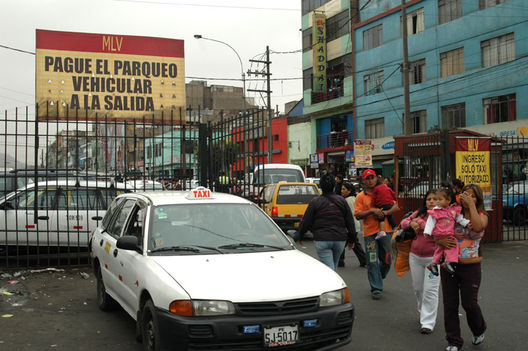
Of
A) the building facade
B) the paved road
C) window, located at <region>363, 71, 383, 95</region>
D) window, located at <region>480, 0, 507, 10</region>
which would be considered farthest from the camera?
the building facade

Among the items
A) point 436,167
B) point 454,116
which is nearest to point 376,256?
point 436,167

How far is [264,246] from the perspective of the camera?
5164 mm

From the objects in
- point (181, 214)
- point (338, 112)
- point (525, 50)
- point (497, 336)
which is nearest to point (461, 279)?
point (497, 336)

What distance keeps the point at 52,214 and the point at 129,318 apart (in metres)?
4.14

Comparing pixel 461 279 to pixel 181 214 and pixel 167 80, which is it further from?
pixel 167 80

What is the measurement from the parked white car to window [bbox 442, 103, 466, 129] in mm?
22039

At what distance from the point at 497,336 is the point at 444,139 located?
6.96 meters

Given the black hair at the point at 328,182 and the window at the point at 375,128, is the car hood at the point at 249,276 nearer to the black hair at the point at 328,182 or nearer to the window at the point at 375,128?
the black hair at the point at 328,182

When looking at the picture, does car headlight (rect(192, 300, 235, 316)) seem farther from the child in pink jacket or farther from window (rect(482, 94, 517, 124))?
window (rect(482, 94, 517, 124))

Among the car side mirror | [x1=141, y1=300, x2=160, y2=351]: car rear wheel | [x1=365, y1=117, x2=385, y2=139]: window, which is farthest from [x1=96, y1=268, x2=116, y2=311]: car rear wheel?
[x1=365, y1=117, x2=385, y2=139]: window

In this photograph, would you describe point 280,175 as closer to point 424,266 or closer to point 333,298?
point 424,266

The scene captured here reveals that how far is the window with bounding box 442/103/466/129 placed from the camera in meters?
27.1

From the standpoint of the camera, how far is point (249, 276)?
4.27m

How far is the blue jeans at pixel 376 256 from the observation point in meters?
6.92
